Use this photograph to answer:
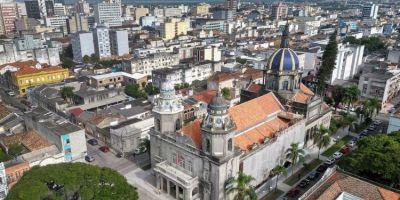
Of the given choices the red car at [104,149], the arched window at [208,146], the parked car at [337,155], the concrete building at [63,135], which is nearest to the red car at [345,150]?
the parked car at [337,155]

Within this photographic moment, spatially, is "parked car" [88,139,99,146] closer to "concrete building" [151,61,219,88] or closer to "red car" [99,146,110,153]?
"red car" [99,146,110,153]

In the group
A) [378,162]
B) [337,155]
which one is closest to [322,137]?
[337,155]

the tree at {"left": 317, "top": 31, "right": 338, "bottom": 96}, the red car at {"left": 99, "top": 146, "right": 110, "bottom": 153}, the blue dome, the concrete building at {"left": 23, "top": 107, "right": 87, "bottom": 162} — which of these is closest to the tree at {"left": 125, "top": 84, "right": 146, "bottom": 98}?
the red car at {"left": 99, "top": 146, "right": 110, "bottom": 153}

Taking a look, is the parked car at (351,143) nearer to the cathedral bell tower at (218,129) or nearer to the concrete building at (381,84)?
the concrete building at (381,84)

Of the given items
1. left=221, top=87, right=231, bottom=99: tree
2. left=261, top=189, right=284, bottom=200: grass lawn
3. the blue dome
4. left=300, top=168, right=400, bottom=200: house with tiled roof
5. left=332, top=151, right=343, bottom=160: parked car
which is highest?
the blue dome

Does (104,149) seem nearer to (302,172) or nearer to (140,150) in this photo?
(140,150)
